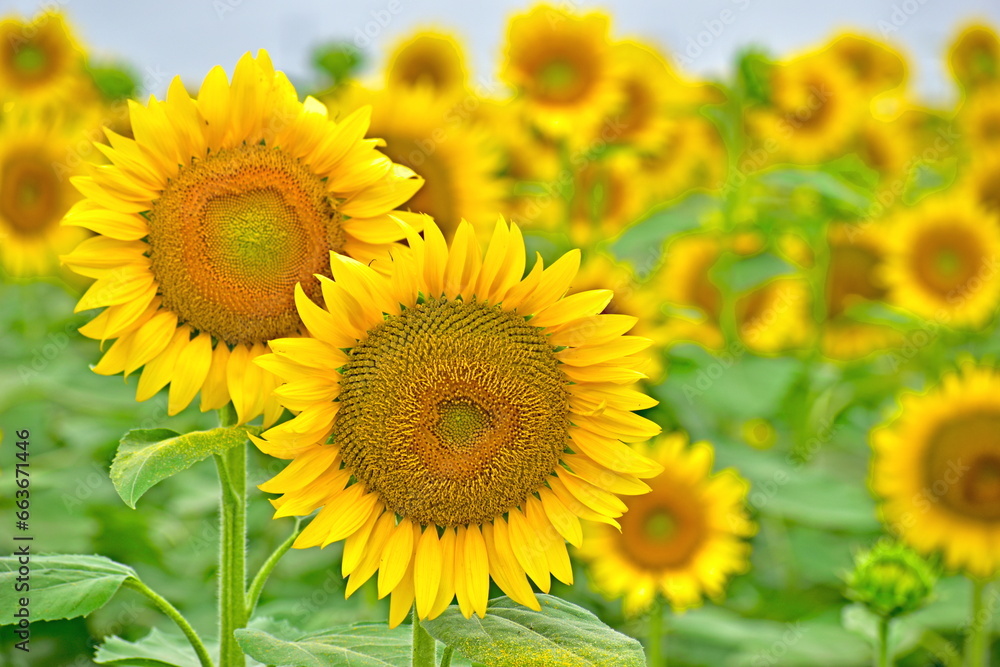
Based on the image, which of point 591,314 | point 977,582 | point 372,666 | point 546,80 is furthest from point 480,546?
point 546,80

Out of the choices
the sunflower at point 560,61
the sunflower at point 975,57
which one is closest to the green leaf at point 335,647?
the sunflower at point 560,61

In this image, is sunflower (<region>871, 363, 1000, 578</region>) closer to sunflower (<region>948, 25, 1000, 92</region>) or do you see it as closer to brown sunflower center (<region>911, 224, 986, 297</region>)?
brown sunflower center (<region>911, 224, 986, 297</region>)

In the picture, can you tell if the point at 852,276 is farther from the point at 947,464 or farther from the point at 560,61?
the point at 560,61

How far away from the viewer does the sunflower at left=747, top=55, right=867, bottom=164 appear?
12.2 ft

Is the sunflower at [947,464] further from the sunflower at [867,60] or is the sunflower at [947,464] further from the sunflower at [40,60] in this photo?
the sunflower at [40,60]

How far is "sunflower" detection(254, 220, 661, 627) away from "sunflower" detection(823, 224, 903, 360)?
111 inches

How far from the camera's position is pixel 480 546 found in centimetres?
116

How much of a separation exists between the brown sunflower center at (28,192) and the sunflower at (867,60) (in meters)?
3.44

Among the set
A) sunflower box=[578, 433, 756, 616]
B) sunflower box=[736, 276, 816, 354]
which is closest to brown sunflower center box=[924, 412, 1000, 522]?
sunflower box=[578, 433, 756, 616]

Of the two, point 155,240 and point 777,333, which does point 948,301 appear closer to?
point 777,333

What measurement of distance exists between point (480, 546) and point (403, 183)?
17.2 inches

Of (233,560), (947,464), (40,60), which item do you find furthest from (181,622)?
(40,60)

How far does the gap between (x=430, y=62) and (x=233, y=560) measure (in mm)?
3004

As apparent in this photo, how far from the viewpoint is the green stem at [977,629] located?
240 centimetres
